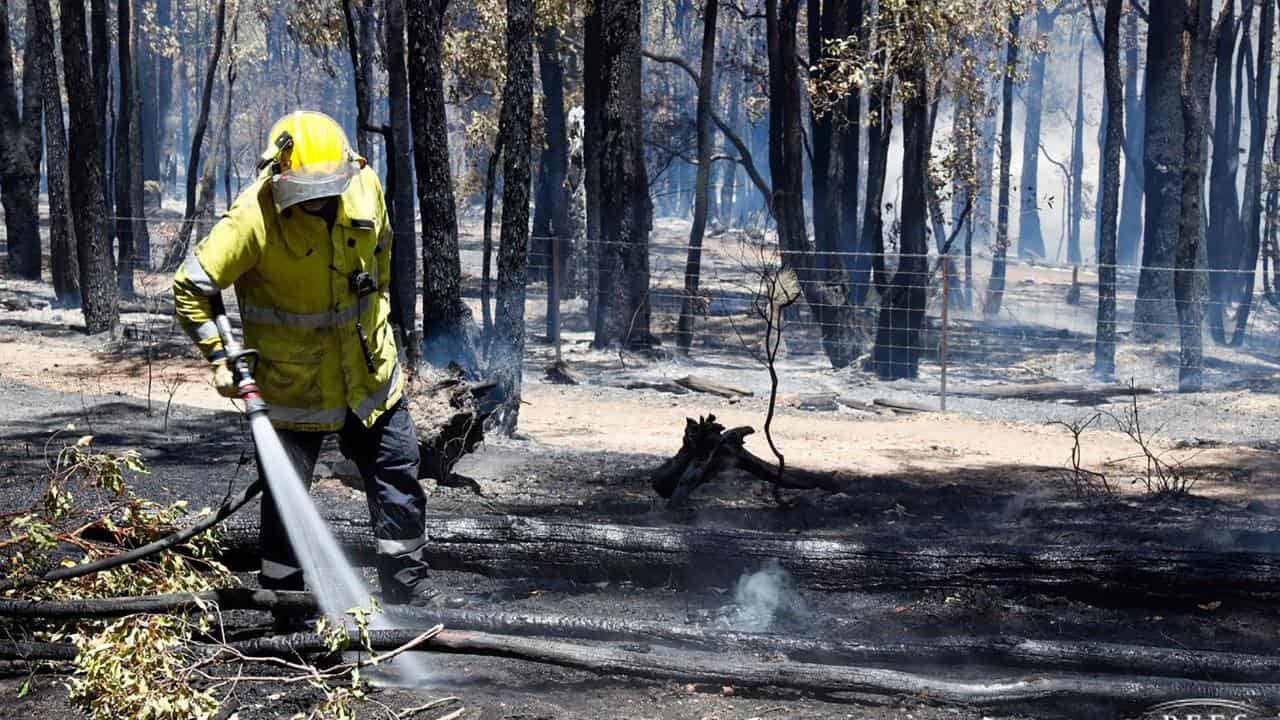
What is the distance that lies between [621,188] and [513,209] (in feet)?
23.6

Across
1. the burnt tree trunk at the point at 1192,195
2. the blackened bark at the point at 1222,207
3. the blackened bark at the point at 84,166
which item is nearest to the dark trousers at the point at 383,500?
the blackened bark at the point at 84,166

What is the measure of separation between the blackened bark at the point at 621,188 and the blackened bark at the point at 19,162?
31.1 ft

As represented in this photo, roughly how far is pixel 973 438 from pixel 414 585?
7.33 meters

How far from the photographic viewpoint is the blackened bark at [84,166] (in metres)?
14.4

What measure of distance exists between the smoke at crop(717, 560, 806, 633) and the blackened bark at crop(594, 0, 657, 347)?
33.9 feet

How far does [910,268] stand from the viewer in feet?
59.6

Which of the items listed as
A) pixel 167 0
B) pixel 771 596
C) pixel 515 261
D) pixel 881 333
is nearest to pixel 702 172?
pixel 881 333

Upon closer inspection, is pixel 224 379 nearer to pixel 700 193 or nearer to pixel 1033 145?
pixel 700 193

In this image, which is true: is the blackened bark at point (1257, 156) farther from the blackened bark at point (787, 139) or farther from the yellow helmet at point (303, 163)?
the yellow helmet at point (303, 163)

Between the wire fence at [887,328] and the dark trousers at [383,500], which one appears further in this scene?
the wire fence at [887,328]

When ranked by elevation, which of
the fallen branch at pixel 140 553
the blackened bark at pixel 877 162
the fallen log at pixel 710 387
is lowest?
the fallen log at pixel 710 387

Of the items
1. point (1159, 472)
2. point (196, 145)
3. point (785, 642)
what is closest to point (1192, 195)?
point (1159, 472)

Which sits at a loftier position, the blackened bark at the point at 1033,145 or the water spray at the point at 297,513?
the blackened bark at the point at 1033,145

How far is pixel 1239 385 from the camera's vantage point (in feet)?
50.9
